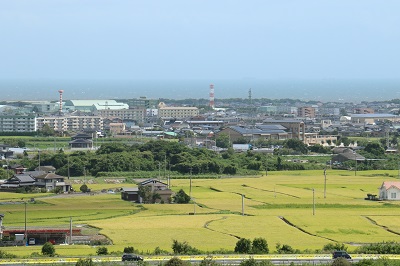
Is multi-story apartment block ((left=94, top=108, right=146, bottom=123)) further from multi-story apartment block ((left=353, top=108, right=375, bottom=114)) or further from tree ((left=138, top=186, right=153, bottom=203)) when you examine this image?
tree ((left=138, top=186, right=153, bottom=203))

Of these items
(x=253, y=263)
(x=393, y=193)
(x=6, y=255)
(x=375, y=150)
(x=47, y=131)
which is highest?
(x=253, y=263)

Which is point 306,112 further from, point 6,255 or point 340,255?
point 6,255

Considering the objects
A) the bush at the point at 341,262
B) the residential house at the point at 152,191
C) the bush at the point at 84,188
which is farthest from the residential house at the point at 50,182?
the bush at the point at 341,262

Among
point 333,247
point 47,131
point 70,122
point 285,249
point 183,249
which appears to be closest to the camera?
point 183,249

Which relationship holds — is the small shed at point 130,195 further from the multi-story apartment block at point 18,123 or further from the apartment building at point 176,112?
the apartment building at point 176,112

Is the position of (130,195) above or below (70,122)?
above

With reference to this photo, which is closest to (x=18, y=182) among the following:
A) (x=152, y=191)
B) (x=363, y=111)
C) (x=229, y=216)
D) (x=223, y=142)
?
(x=152, y=191)

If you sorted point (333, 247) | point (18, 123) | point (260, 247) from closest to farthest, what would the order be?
point (260, 247) → point (333, 247) → point (18, 123)

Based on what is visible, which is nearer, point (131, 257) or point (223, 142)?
point (131, 257)
